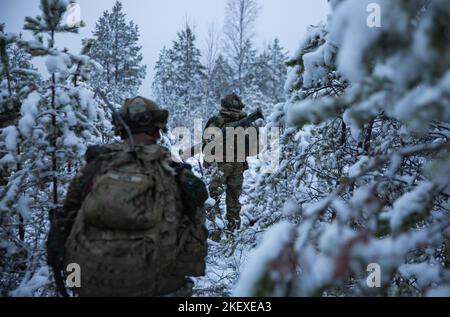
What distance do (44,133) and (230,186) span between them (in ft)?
13.5

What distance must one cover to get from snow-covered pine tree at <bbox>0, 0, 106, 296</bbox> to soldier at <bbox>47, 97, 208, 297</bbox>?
0.65m

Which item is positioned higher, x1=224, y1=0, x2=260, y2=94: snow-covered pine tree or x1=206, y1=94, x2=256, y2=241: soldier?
x1=224, y1=0, x2=260, y2=94: snow-covered pine tree

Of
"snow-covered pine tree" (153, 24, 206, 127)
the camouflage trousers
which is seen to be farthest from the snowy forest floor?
"snow-covered pine tree" (153, 24, 206, 127)

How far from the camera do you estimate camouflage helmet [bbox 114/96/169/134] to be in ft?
9.11

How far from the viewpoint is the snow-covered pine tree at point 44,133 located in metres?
2.98

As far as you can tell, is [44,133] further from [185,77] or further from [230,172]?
[185,77]

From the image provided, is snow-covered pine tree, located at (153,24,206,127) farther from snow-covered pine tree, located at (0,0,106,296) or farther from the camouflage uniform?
snow-covered pine tree, located at (0,0,106,296)

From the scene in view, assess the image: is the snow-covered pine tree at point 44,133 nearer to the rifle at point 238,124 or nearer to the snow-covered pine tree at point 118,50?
the rifle at point 238,124

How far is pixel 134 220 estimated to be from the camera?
7.51 feet

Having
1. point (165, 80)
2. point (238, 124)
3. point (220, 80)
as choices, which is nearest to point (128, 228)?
point (238, 124)

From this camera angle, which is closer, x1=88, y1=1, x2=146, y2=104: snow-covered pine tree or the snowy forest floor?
the snowy forest floor

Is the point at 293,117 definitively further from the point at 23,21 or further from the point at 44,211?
the point at 44,211

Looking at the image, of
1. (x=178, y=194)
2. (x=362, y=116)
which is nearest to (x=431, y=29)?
(x=362, y=116)

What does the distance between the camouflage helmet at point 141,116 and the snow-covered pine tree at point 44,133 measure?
2.40 feet
